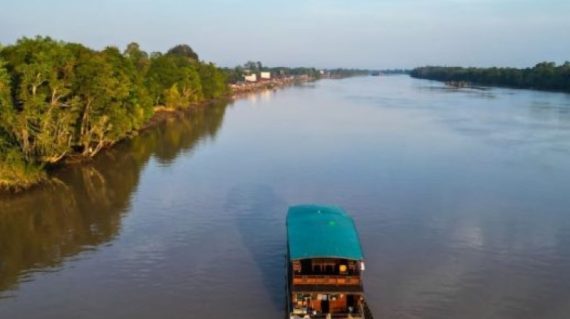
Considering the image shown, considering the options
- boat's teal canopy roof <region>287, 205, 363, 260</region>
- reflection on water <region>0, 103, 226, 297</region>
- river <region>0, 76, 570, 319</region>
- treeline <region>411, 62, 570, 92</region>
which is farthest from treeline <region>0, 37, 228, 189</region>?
treeline <region>411, 62, 570, 92</region>

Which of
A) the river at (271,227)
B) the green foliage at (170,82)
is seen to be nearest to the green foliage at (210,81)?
the green foliage at (170,82)

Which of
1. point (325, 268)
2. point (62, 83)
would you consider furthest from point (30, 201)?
point (325, 268)

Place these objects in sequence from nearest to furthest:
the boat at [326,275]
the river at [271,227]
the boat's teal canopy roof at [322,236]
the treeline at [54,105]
Answer: the boat at [326,275], the boat's teal canopy roof at [322,236], the river at [271,227], the treeline at [54,105]

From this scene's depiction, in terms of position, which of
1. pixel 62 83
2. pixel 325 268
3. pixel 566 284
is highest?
pixel 62 83

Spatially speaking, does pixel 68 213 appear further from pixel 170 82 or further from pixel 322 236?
pixel 170 82

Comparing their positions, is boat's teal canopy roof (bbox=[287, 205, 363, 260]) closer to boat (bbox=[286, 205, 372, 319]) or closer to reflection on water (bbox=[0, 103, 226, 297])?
boat (bbox=[286, 205, 372, 319])

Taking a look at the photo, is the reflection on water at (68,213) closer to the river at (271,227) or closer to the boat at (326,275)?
the river at (271,227)

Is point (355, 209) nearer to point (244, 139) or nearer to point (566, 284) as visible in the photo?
point (566, 284)
